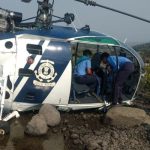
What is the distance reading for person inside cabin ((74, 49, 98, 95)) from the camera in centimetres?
1305

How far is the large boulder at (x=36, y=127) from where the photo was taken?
35.6 feet

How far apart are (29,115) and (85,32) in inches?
124

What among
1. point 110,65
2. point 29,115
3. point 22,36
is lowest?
point 29,115

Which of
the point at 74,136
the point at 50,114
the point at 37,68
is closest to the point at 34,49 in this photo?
the point at 37,68

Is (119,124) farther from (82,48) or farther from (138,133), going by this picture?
(82,48)

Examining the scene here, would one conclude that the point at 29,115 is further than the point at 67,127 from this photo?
Yes

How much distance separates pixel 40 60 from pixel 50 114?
5.06 ft


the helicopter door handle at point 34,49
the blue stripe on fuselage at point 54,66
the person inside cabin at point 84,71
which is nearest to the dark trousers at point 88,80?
the person inside cabin at point 84,71

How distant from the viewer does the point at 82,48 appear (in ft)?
45.2

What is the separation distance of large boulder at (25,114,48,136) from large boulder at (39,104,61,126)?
411 mm

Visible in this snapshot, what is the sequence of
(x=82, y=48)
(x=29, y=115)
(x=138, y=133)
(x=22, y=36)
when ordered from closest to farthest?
(x=138, y=133), (x=22, y=36), (x=29, y=115), (x=82, y=48)

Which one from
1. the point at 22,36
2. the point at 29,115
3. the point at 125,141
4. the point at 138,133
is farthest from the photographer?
the point at 29,115

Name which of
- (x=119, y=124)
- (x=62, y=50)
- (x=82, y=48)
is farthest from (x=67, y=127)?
(x=82, y=48)

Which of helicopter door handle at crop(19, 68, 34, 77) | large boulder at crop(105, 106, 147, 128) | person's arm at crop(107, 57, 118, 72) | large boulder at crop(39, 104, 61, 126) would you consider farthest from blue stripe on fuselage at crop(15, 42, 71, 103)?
large boulder at crop(105, 106, 147, 128)
